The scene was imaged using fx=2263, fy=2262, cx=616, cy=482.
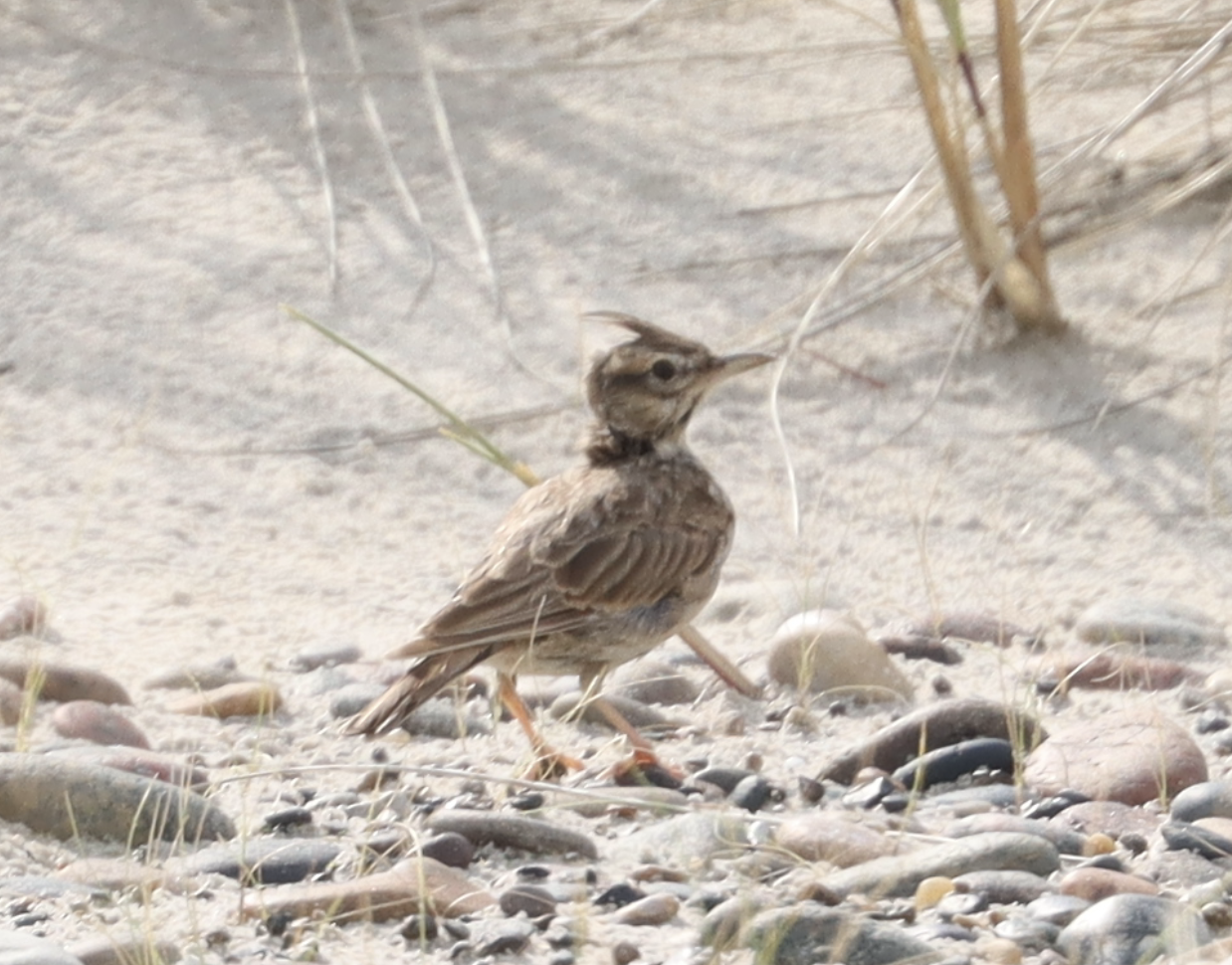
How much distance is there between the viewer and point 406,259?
8.04m

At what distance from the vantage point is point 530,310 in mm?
7621

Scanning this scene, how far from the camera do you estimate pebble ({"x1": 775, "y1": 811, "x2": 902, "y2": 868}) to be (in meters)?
3.77

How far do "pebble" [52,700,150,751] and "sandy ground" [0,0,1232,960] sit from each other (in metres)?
0.75

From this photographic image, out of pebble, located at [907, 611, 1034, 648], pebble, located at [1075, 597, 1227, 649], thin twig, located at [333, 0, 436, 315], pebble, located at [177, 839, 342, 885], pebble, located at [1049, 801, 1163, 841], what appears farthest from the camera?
thin twig, located at [333, 0, 436, 315]

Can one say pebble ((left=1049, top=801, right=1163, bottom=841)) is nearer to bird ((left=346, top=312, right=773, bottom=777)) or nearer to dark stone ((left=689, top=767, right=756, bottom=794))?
dark stone ((left=689, top=767, right=756, bottom=794))

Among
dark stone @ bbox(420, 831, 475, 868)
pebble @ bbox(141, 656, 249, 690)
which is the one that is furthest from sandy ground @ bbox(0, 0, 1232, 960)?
dark stone @ bbox(420, 831, 475, 868)

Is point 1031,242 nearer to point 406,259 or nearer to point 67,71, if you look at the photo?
point 406,259

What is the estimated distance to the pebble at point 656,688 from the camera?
5184 millimetres

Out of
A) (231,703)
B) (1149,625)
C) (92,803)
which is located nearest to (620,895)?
A: (92,803)

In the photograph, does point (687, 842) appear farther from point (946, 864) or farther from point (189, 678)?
point (189, 678)

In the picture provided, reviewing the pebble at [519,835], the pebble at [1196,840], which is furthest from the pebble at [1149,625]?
the pebble at [519,835]

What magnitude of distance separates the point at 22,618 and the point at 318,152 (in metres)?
3.15

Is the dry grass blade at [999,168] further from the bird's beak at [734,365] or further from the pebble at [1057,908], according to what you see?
the pebble at [1057,908]

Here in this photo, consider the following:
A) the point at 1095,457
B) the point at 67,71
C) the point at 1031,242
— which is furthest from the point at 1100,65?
the point at 67,71
